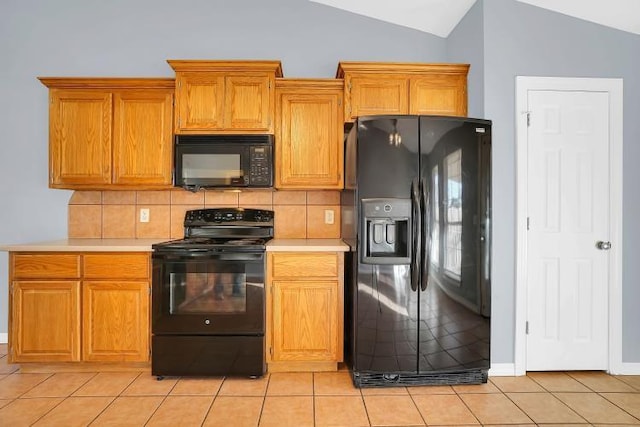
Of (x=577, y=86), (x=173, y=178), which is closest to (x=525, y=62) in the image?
(x=577, y=86)

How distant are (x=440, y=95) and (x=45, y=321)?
3233 mm

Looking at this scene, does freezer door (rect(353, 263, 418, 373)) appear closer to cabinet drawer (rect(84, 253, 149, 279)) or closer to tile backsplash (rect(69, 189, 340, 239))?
tile backsplash (rect(69, 189, 340, 239))

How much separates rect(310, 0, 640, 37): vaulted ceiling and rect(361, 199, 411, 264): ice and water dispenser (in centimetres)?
169

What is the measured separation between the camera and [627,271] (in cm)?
265

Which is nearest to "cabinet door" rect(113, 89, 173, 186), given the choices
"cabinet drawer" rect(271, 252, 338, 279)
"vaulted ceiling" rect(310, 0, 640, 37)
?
"cabinet drawer" rect(271, 252, 338, 279)

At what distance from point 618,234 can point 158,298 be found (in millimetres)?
3205

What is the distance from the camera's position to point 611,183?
2.63 metres

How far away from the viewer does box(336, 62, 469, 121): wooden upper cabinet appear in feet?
9.26

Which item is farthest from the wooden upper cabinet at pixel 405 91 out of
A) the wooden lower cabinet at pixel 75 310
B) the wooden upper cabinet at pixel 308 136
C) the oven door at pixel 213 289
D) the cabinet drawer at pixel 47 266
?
the cabinet drawer at pixel 47 266

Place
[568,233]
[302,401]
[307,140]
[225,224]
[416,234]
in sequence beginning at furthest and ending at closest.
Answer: [225,224] → [307,140] → [568,233] → [416,234] → [302,401]

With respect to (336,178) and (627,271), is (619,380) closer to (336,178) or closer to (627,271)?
(627,271)

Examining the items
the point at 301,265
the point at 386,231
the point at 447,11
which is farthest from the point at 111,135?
the point at 447,11

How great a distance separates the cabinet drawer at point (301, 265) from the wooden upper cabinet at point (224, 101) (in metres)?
0.96

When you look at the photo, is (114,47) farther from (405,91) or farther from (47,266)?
(405,91)
